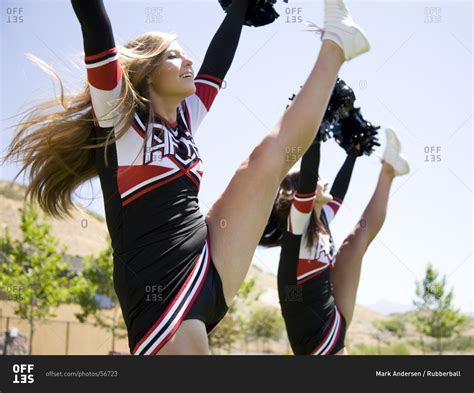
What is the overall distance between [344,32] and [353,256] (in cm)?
261

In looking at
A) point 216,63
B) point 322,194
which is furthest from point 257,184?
point 322,194

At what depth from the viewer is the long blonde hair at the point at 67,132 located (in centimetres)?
249

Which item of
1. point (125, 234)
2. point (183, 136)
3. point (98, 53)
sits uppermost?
point (98, 53)

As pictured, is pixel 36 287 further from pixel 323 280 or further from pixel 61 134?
pixel 61 134

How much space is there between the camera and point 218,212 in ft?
7.49

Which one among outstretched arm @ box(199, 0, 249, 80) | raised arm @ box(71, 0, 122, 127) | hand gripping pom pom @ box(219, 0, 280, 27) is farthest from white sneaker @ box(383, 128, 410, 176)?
raised arm @ box(71, 0, 122, 127)

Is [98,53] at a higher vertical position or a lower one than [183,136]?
higher

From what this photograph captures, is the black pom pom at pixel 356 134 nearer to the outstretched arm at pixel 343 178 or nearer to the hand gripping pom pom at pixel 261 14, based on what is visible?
the outstretched arm at pixel 343 178

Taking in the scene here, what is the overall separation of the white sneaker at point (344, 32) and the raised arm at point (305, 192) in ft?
5.50

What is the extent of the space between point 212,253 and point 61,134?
81cm

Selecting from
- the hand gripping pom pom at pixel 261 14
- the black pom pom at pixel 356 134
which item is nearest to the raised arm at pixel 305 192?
the black pom pom at pixel 356 134
